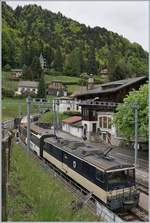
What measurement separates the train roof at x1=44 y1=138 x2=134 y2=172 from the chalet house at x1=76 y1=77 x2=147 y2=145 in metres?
16.5

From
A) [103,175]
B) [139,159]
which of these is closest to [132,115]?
[139,159]

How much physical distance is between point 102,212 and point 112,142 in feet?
83.0

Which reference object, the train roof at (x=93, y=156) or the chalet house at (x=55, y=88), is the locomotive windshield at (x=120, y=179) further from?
the chalet house at (x=55, y=88)

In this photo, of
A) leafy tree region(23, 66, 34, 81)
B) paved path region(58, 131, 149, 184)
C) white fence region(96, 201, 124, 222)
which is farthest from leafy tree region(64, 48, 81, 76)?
white fence region(96, 201, 124, 222)

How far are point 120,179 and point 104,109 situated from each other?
81.1ft

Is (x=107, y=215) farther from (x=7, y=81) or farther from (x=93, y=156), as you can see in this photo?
(x=7, y=81)

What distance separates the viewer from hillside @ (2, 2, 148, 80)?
71.8 m

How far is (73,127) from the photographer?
4706 centimetres

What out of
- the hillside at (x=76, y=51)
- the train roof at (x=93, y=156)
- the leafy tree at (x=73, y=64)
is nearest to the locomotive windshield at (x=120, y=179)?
the train roof at (x=93, y=156)

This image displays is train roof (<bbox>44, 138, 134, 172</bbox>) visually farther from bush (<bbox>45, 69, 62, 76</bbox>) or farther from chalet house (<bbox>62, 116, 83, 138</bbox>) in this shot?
bush (<bbox>45, 69, 62, 76</bbox>)

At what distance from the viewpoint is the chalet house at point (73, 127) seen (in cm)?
4475

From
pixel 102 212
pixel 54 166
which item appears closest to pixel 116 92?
pixel 54 166

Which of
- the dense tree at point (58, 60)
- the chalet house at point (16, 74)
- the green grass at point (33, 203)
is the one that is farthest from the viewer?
the chalet house at point (16, 74)

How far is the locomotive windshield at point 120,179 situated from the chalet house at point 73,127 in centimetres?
2956
